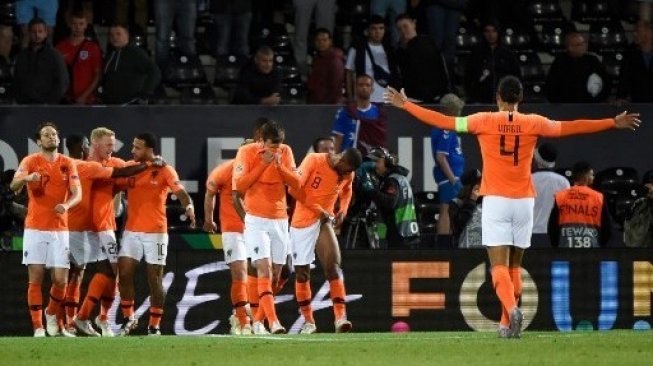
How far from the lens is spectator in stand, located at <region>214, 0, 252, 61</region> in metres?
22.5

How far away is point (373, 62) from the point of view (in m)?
22.0

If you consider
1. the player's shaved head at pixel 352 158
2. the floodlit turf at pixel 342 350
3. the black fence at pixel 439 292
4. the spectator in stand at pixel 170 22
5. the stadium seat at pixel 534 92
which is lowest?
the black fence at pixel 439 292

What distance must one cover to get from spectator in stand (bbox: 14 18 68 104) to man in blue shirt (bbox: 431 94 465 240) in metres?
4.41

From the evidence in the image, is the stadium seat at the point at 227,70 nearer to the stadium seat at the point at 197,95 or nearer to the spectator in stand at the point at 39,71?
the stadium seat at the point at 197,95

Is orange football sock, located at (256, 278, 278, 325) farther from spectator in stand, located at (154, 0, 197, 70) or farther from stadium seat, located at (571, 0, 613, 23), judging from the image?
stadium seat, located at (571, 0, 613, 23)

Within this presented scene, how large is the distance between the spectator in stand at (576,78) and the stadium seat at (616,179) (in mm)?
951

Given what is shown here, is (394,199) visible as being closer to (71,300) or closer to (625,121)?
(71,300)

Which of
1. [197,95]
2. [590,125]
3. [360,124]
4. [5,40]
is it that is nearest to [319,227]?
[360,124]

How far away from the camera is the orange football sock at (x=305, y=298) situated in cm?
1769

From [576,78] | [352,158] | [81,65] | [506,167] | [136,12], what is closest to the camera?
[506,167]

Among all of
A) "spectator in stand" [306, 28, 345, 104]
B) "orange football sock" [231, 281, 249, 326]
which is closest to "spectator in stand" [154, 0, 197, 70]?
"spectator in stand" [306, 28, 345, 104]

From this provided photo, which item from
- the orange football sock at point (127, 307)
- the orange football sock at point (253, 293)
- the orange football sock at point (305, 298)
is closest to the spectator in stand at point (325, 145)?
the orange football sock at point (253, 293)

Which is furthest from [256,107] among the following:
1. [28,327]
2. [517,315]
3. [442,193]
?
[517,315]

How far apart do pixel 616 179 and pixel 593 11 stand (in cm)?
387
